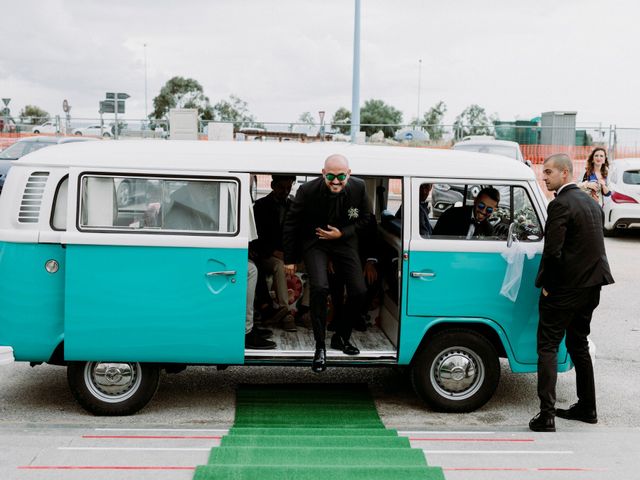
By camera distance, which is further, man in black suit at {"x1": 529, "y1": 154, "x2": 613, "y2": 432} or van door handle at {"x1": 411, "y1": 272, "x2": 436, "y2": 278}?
van door handle at {"x1": 411, "y1": 272, "x2": 436, "y2": 278}

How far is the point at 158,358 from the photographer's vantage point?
622 cm

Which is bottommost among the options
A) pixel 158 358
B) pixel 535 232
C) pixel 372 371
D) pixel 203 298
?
pixel 372 371

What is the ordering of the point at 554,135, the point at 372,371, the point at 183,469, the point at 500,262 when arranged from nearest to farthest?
the point at 183,469 < the point at 500,262 < the point at 372,371 < the point at 554,135

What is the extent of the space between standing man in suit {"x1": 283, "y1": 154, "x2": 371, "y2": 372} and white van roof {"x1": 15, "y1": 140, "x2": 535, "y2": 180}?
22 centimetres

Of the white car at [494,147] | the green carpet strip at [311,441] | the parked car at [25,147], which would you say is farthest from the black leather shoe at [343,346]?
the parked car at [25,147]

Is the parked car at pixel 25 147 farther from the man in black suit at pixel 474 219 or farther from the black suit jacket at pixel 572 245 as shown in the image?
the black suit jacket at pixel 572 245

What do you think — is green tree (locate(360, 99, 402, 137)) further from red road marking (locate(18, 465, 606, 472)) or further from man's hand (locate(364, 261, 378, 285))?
red road marking (locate(18, 465, 606, 472))

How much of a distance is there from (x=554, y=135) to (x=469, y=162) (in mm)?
20798

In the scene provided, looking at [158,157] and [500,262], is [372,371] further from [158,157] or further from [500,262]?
[158,157]

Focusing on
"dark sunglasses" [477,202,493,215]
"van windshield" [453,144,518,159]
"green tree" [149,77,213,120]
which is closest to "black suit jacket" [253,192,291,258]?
"dark sunglasses" [477,202,493,215]

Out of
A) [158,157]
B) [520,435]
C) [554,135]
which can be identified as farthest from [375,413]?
[554,135]

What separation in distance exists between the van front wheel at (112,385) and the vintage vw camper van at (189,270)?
1cm

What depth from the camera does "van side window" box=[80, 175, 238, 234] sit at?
6.17 meters

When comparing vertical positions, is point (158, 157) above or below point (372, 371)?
above
